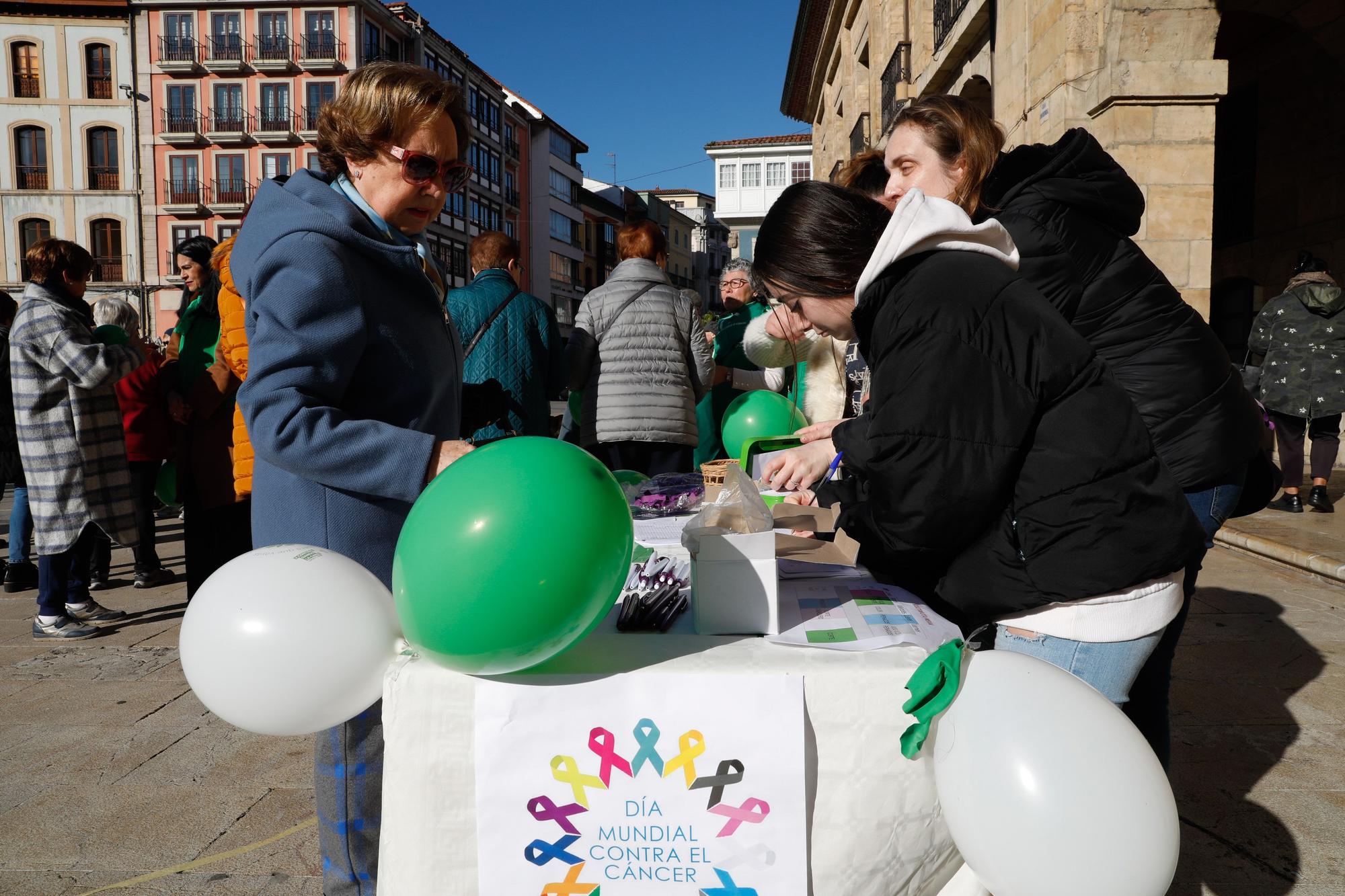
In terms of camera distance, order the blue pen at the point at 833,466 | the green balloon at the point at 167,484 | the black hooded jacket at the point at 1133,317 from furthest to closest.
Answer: the green balloon at the point at 167,484
the black hooded jacket at the point at 1133,317
the blue pen at the point at 833,466

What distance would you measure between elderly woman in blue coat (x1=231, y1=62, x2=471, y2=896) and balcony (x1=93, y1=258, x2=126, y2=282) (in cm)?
4362

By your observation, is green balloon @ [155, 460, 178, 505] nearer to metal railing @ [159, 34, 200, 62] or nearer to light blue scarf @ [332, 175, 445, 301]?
light blue scarf @ [332, 175, 445, 301]

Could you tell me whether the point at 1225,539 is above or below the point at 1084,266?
below

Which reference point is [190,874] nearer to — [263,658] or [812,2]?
[263,658]

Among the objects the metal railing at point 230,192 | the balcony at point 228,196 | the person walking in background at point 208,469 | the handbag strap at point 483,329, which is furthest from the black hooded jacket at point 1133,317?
the metal railing at point 230,192

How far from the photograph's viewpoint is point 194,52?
40.8 metres

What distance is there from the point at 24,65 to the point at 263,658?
48098 mm

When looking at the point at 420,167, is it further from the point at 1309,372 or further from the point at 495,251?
the point at 1309,372

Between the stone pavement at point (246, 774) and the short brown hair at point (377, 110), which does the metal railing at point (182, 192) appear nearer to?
the stone pavement at point (246, 774)

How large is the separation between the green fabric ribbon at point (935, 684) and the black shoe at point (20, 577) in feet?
21.9

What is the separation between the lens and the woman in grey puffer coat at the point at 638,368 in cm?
454

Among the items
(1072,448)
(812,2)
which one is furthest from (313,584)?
(812,2)

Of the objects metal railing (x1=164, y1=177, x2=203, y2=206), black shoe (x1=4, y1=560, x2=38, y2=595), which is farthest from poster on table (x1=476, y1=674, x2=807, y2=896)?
metal railing (x1=164, y1=177, x2=203, y2=206)

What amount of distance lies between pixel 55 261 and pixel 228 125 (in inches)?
1705
